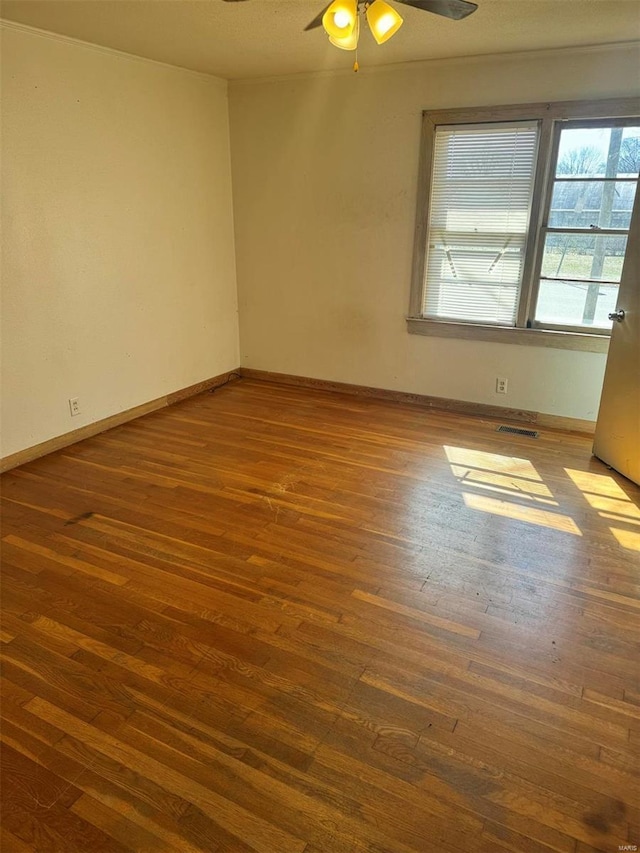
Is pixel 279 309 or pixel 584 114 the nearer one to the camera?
pixel 584 114

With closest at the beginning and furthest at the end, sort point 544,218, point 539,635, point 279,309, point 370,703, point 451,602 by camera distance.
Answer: point 370,703 < point 539,635 < point 451,602 < point 544,218 < point 279,309

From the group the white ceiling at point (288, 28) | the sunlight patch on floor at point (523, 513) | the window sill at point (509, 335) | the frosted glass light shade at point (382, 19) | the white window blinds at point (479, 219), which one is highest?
the white ceiling at point (288, 28)

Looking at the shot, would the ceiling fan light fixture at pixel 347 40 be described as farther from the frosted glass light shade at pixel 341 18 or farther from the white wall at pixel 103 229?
the white wall at pixel 103 229

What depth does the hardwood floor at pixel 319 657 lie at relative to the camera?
1.43 m

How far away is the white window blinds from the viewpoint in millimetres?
3799

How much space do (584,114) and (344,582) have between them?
340 centimetres

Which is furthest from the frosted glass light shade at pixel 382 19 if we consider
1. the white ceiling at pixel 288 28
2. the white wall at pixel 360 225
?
the white wall at pixel 360 225

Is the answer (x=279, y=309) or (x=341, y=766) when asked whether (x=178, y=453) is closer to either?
(x=279, y=309)

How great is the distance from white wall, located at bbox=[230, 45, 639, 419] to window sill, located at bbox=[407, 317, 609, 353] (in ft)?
0.19

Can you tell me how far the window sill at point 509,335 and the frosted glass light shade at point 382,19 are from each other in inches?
91.4

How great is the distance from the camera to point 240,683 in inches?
72.0

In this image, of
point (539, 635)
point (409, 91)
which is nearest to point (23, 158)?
point (409, 91)

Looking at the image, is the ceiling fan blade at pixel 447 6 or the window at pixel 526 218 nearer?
the ceiling fan blade at pixel 447 6

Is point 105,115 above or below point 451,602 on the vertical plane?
above
